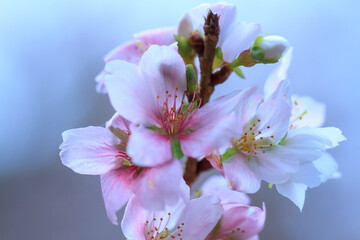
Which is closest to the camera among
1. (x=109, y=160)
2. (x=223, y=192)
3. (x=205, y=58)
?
(x=109, y=160)

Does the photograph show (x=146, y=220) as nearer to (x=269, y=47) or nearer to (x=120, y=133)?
(x=120, y=133)

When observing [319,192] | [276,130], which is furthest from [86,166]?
[319,192]

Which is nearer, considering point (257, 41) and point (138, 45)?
point (257, 41)

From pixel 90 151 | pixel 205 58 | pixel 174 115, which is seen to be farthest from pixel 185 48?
pixel 90 151

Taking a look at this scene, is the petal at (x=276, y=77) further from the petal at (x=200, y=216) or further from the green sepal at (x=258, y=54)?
the petal at (x=200, y=216)

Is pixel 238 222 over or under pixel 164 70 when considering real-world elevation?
under

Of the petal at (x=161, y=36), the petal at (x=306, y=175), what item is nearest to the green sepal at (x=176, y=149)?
the petal at (x=306, y=175)

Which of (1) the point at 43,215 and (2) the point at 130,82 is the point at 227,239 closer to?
(2) the point at 130,82

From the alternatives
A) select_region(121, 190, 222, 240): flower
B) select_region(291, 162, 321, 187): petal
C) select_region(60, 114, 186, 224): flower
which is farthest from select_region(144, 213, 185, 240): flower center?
select_region(291, 162, 321, 187): petal
